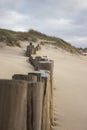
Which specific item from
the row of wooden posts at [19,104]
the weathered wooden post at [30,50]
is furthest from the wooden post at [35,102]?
the weathered wooden post at [30,50]

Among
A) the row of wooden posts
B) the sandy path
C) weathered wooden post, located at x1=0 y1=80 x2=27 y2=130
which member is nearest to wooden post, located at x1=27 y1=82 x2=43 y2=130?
the row of wooden posts

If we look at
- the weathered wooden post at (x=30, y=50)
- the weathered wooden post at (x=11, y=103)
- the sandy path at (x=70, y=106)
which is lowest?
the sandy path at (x=70, y=106)

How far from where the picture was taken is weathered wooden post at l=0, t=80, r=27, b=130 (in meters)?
3.52

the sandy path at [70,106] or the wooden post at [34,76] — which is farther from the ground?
the wooden post at [34,76]

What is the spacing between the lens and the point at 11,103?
142 inches

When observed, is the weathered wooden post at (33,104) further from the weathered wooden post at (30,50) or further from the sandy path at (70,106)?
the weathered wooden post at (30,50)

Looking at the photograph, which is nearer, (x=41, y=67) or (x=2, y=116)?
(x=2, y=116)

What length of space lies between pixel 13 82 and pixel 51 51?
20609 mm

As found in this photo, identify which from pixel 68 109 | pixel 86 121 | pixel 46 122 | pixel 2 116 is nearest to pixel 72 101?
pixel 68 109

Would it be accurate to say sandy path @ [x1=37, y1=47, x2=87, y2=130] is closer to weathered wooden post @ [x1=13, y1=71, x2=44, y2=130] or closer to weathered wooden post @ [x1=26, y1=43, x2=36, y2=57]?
weathered wooden post @ [x1=13, y1=71, x2=44, y2=130]

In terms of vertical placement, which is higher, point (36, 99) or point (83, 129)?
point (36, 99)

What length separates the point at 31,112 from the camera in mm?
4254

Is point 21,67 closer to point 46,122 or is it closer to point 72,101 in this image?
point 72,101

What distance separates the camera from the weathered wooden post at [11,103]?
3516 millimetres
